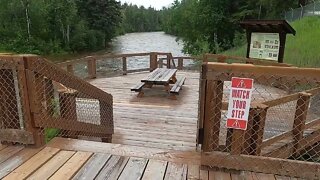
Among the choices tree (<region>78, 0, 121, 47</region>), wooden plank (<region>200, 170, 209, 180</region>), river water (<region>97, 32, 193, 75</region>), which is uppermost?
tree (<region>78, 0, 121, 47</region>)

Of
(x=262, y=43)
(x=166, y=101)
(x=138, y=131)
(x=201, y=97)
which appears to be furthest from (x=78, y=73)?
(x=201, y=97)

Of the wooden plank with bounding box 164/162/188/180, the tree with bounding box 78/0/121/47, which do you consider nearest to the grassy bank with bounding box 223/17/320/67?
the wooden plank with bounding box 164/162/188/180

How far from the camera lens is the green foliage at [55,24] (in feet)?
95.6

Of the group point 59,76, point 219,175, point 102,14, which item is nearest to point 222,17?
point 102,14

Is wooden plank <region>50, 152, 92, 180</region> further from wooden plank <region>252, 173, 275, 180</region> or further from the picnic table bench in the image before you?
the picnic table bench

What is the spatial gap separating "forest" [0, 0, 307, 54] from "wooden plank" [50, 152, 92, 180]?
20.2m

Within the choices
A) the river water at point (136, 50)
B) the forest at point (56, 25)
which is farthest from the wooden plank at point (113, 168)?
the forest at point (56, 25)

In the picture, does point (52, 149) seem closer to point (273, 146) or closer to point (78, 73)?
point (273, 146)

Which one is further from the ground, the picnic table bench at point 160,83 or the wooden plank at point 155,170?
the wooden plank at point 155,170

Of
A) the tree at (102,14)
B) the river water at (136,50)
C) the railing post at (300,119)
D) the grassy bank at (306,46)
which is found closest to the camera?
the railing post at (300,119)

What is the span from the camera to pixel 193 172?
256 cm

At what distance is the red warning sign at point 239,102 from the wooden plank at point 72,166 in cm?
141

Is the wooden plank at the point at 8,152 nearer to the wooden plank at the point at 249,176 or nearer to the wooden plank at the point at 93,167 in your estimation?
the wooden plank at the point at 93,167

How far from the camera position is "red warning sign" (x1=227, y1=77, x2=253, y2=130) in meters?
2.36
